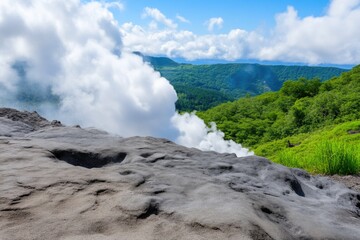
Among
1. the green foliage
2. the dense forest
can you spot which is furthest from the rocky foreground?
the green foliage

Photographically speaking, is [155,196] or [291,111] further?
[291,111]

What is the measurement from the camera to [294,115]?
228ft

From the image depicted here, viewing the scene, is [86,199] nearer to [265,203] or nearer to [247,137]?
[265,203]

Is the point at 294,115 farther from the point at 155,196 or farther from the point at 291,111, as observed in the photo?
the point at 155,196

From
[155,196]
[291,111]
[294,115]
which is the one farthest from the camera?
[291,111]

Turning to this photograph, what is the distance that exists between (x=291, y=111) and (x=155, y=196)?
6909 centimetres

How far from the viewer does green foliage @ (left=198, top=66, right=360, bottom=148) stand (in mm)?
60594

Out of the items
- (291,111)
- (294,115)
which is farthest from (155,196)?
(291,111)

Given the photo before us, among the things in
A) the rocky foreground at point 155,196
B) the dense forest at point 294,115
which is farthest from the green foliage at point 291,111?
the rocky foreground at point 155,196

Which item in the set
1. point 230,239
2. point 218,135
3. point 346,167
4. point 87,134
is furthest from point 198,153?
point 218,135

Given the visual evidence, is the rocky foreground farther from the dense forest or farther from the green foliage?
the green foliage

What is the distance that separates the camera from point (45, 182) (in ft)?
16.4

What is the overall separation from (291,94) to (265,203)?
9971 centimetres

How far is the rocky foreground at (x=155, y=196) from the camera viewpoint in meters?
3.94
